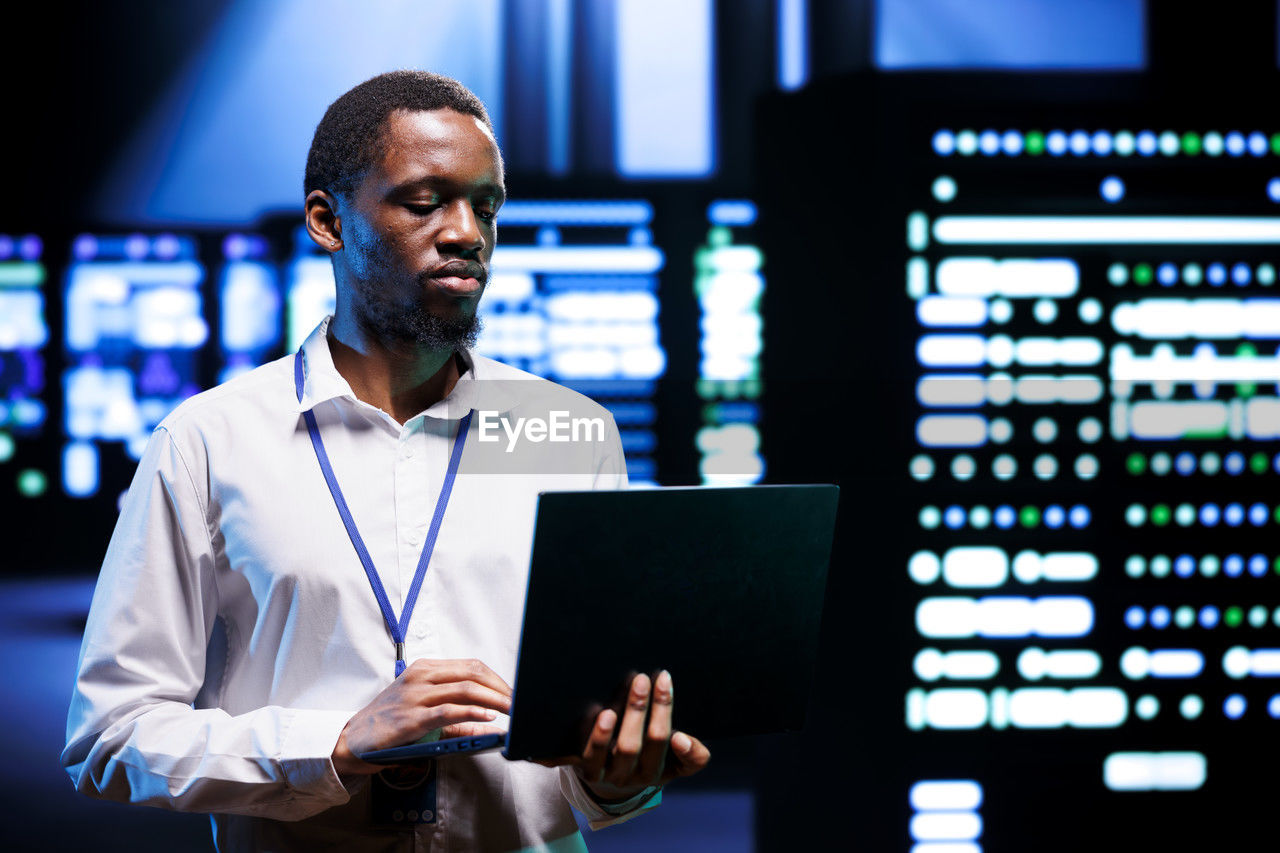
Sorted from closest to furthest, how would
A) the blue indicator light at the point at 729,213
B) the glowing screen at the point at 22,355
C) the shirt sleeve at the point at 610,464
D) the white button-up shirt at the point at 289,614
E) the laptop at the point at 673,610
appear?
the laptop at the point at 673,610
the white button-up shirt at the point at 289,614
the shirt sleeve at the point at 610,464
the glowing screen at the point at 22,355
the blue indicator light at the point at 729,213

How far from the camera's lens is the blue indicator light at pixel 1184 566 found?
2.35 metres

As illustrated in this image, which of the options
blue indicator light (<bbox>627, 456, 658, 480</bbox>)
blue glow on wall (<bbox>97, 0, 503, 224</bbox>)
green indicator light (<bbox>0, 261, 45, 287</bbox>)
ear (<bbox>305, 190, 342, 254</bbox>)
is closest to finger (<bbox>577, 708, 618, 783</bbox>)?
ear (<bbox>305, 190, 342, 254</bbox>)

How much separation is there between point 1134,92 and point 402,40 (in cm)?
158

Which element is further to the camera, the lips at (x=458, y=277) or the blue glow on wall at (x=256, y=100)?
the blue glow on wall at (x=256, y=100)

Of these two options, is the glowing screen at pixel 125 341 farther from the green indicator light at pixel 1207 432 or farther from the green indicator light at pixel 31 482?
the green indicator light at pixel 1207 432

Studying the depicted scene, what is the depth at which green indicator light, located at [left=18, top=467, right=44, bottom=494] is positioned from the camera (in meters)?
2.16

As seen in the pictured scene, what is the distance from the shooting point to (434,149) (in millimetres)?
1092

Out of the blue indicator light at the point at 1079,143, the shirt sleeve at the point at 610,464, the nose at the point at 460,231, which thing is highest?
the blue indicator light at the point at 1079,143

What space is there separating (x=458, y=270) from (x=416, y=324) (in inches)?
2.8

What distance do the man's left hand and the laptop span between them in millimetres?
13

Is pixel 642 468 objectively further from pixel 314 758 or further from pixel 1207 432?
pixel 314 758

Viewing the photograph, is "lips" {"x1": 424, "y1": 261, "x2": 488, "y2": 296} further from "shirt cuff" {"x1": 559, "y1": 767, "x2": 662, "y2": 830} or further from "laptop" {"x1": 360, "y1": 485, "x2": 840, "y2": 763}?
"shirt cuff" {"x1": 559, "y1": 767, "x2": 662, "y2": 830}

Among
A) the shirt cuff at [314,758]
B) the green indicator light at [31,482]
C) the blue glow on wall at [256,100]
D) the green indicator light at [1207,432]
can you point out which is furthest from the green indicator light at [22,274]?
the green indicator light at [1207,432]

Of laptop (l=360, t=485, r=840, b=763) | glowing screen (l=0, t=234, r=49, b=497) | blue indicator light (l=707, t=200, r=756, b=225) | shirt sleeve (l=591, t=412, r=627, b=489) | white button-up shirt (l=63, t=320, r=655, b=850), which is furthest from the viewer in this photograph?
blue indicator light (l=707, t=200, r=756, b=225)
